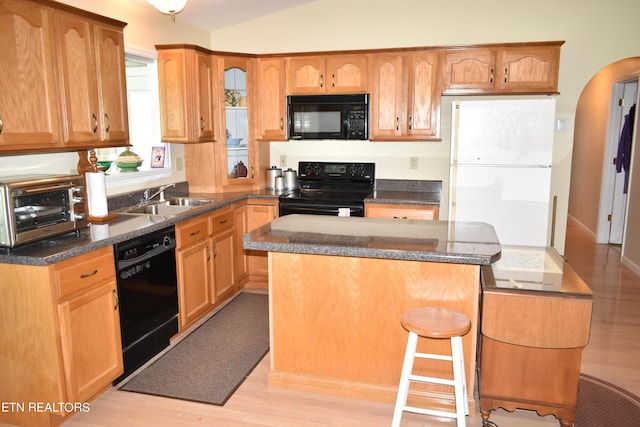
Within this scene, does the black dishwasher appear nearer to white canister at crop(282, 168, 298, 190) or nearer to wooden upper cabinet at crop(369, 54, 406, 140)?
Result: white canister at crop(282, 168, 298, 190)

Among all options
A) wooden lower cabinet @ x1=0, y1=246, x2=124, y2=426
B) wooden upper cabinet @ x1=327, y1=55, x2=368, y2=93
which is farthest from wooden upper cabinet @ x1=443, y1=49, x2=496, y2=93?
wooden lower cabinet @ x1=0, y1=246, x2=124, y2=426

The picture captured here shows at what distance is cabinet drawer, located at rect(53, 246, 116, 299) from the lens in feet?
7.74

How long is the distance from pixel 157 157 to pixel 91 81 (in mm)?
1370

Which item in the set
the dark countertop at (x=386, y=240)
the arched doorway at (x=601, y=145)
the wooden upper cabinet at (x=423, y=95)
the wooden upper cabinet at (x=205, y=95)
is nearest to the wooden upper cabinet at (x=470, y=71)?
the wooden upper cabinet at (x=423, y=95)

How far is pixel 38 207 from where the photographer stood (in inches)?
98.5

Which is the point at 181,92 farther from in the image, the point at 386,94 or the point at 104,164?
the point at 386,94

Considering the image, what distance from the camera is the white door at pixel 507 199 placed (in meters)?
3.99

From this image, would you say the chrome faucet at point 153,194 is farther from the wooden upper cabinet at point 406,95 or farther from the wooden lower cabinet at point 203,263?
the wooden upper cabinet at point 406,95

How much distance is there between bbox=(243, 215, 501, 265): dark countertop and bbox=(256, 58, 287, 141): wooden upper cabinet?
191cm

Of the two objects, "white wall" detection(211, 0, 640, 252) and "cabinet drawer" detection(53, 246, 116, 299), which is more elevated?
"white wall" detection(211, 0, 640, 252)

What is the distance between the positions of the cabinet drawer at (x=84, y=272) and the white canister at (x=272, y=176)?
2.33 meters

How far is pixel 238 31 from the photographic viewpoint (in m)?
4.98

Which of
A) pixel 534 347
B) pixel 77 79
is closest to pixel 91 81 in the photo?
pixel 77 79

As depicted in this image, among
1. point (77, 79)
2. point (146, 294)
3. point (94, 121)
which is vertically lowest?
point (146, 294)
